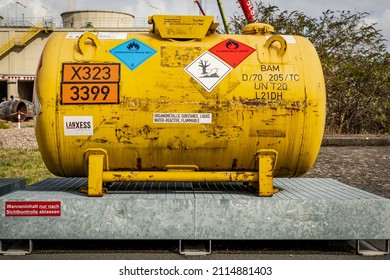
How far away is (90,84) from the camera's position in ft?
12.3

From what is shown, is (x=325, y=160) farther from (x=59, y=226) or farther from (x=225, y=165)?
(x=59, y=226)

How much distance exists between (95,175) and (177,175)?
62cm

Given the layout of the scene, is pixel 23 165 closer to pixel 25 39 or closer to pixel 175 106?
pixel 175 106

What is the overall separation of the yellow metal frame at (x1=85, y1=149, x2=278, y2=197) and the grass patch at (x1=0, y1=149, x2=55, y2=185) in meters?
3.17

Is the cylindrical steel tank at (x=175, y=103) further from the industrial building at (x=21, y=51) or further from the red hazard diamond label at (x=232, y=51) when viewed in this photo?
the industrial building at (x=21, y=51)

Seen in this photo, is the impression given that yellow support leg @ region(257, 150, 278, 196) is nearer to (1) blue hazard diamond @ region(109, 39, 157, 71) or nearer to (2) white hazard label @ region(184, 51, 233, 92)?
(2) white hazard label @ region(184, 51, 233, 92)

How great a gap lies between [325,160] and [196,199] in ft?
16.7

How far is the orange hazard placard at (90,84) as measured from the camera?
3709 millimetres

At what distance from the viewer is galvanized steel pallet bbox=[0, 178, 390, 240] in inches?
140

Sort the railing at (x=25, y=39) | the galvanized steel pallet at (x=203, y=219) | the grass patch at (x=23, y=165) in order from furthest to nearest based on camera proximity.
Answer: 1. the railing at (x=25, y=39)
2. the grass patch at (x=23, y=165)
3. the galvanized steel pallet at (x=203, y=219)

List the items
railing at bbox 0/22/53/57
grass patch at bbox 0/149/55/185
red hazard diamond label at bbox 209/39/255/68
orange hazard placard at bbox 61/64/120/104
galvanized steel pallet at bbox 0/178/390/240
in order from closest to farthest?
1. galvanized steel pallet at bbox 0/178/390/240
2. orange hazard placard at bbox 61/64/120/104
3. red hazard diamond label at bbox 209/39/255/68
4. grass patch at bbox 0/149/55/185
5. railing at bbox 0/22/53/57

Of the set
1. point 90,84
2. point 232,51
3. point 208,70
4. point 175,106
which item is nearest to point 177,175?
point 175,106

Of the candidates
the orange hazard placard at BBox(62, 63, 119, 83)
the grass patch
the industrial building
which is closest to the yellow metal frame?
the orange hazard placard at BBox(62, 63, 119, 83)

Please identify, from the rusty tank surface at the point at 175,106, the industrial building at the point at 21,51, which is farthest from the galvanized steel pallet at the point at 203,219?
the industrial building at the point at 21,51
